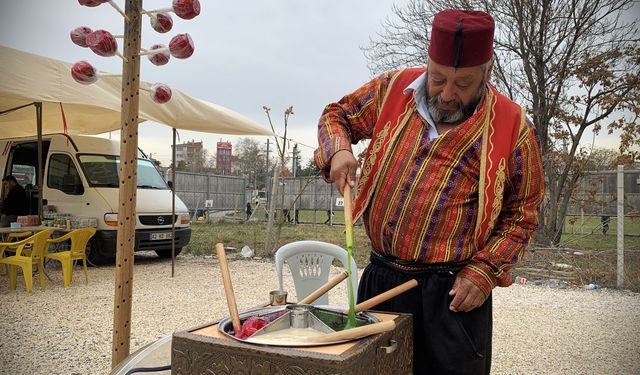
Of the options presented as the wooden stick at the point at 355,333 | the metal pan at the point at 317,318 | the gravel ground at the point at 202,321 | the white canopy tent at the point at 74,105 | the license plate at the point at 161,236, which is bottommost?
the gravel ground at the point at 202,321

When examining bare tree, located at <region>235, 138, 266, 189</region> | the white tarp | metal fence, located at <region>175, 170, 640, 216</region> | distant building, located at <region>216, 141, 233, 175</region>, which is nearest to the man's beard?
the white tarp

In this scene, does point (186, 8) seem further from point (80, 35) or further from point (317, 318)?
point (317, 318)

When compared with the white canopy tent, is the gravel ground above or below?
below

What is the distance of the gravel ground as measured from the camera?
163 inches

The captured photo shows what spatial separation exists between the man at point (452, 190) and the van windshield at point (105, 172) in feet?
24.4

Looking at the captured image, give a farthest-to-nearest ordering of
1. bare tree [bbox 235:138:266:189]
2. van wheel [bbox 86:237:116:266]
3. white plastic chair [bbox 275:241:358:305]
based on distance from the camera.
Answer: bare tree [bbox 235:138:266:189] → van wheel [bbox 86:237:116:266] → white plastic chair [bbox 275:241:358:305]

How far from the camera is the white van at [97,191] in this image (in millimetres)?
8141

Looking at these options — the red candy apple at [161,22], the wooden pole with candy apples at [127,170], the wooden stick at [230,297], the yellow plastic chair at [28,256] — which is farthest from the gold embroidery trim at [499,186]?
the yellow plastic chair at [28,256]

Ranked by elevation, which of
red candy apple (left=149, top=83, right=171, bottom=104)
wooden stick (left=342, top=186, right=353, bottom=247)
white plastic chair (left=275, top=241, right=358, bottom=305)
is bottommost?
white plastic chair (left=275, top=241, right=358, bottom=305)

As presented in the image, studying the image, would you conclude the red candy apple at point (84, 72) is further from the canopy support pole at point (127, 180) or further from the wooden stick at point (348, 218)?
the wooden stick at point (348, 218)

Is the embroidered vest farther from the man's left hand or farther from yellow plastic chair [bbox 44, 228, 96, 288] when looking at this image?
yellow plastic chair [bbox 44, 228, 96, 288]

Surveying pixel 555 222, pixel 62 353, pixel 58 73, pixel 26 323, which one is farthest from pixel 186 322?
pixel 555 222

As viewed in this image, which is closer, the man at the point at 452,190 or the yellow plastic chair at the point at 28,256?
the man at the point at 452,190

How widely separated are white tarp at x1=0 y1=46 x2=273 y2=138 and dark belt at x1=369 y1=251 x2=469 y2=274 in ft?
9.93
